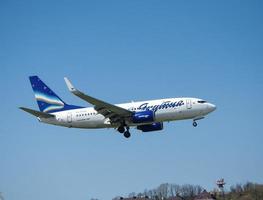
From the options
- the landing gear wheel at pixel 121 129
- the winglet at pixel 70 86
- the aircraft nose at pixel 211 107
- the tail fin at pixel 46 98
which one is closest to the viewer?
the winglet at pixel 70 86

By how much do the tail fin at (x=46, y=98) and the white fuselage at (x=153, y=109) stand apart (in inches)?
87.8

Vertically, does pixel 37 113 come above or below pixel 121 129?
above

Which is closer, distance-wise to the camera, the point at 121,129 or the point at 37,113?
the point at 121,129

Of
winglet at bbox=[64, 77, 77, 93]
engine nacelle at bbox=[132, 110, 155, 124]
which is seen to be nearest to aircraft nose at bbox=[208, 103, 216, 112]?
engine nacelle at bbox=[132, 110, 155, 124]

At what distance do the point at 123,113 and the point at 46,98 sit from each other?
13144mm

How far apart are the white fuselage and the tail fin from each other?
2.23 metres

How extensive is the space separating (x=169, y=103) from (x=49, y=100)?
17.3 m

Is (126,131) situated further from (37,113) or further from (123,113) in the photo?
(37,113)

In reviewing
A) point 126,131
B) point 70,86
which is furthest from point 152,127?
point 70,86

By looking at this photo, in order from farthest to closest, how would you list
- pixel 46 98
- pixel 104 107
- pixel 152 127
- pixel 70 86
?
pixel 46 98 < pixel 152 127 < pixel 104 107 < pixel 70 86

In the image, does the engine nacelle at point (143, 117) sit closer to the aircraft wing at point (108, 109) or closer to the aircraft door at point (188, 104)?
the aircraft wing at point (108, 109)

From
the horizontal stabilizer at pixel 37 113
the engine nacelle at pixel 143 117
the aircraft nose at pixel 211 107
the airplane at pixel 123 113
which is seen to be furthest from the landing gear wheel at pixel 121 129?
the aircraft nose at pixel 211 107

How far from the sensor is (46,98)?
218 ft

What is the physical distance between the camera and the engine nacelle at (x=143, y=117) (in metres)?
56.7
